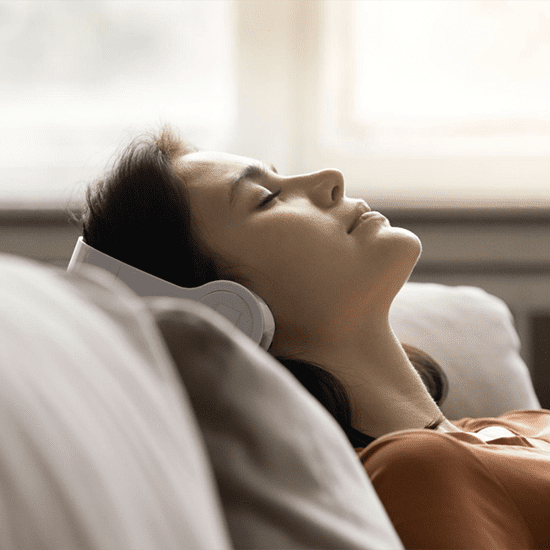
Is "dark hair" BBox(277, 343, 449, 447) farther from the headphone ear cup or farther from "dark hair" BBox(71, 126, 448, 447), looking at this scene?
the headphone ear cup

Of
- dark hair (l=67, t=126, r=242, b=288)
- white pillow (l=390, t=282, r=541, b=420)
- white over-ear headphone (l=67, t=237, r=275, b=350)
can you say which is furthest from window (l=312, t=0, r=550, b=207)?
white over-ear headphone (l=67, t=237, r=275, b=350)

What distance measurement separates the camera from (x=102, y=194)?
106 centimetres

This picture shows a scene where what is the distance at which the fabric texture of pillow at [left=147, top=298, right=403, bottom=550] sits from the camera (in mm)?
341

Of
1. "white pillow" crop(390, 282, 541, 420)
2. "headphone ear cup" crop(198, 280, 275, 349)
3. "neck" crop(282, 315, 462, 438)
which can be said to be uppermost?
"headphone ear cup" crop(198, 280, 275, 349)

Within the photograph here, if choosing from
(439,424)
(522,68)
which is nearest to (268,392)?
(439,424)

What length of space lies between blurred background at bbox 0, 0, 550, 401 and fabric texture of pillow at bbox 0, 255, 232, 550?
198cm

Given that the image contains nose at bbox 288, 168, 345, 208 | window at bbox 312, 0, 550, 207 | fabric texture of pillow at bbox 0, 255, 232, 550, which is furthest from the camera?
window at bbox 312, 0, 550, 207

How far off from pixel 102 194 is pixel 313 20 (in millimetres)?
1512

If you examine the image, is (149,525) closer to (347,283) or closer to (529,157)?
(347,283)

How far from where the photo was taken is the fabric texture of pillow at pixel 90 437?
251mm

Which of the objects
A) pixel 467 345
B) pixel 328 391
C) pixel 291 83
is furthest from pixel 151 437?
pixel 291 83

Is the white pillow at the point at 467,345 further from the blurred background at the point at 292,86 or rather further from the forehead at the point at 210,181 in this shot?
the blurred background at the point at 292,86

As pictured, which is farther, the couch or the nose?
the nose

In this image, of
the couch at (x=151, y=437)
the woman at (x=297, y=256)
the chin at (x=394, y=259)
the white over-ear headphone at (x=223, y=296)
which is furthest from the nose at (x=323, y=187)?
the couch at (x=151, y=437)
